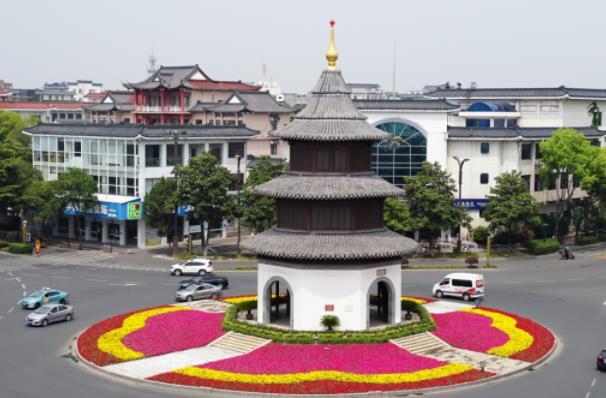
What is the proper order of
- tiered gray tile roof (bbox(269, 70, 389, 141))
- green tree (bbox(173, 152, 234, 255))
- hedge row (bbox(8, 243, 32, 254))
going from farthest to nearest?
1. hedge row (bbox(8, 243, 32, 254))
2. green tree (bbox(173, 152, 234, 255))
3. tiered gray tile roof (bbox(269, 70, 389, 141))

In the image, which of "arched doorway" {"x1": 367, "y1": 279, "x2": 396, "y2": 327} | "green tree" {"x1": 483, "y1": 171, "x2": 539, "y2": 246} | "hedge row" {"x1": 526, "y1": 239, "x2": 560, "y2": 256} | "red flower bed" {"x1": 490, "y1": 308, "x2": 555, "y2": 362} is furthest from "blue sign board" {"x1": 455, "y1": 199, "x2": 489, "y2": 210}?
"arched doorway" {"x1": 367, "y1": 279, "x2": 396, "y2": 327}

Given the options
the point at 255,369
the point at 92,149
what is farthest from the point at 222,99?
the point at 255,369

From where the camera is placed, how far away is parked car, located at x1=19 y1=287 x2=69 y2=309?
64438 mm

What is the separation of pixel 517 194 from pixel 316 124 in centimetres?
Answer: 4167

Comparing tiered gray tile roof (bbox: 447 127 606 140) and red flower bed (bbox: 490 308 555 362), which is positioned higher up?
tiered gray tile roof (bbox: 447 127 606 140)

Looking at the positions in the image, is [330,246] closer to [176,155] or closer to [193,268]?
[193,268]

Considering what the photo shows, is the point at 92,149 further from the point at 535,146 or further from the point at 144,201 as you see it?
the point at 535,146

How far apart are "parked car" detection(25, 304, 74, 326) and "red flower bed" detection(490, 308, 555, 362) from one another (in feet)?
98.7

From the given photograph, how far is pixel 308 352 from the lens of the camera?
166 ft

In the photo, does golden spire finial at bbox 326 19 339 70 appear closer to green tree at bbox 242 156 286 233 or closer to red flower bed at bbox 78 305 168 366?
red flower bed at bbox 78 305 168 366

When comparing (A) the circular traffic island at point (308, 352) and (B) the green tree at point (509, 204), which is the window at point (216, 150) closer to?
(B) the green tree at point (509, 204)

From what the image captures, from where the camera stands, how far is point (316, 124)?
5591 centimetres

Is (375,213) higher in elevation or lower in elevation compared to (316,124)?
lower

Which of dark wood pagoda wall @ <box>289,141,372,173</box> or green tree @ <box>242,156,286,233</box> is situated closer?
dark wood pagoda wall @ <box>289,141,372,173</box>
